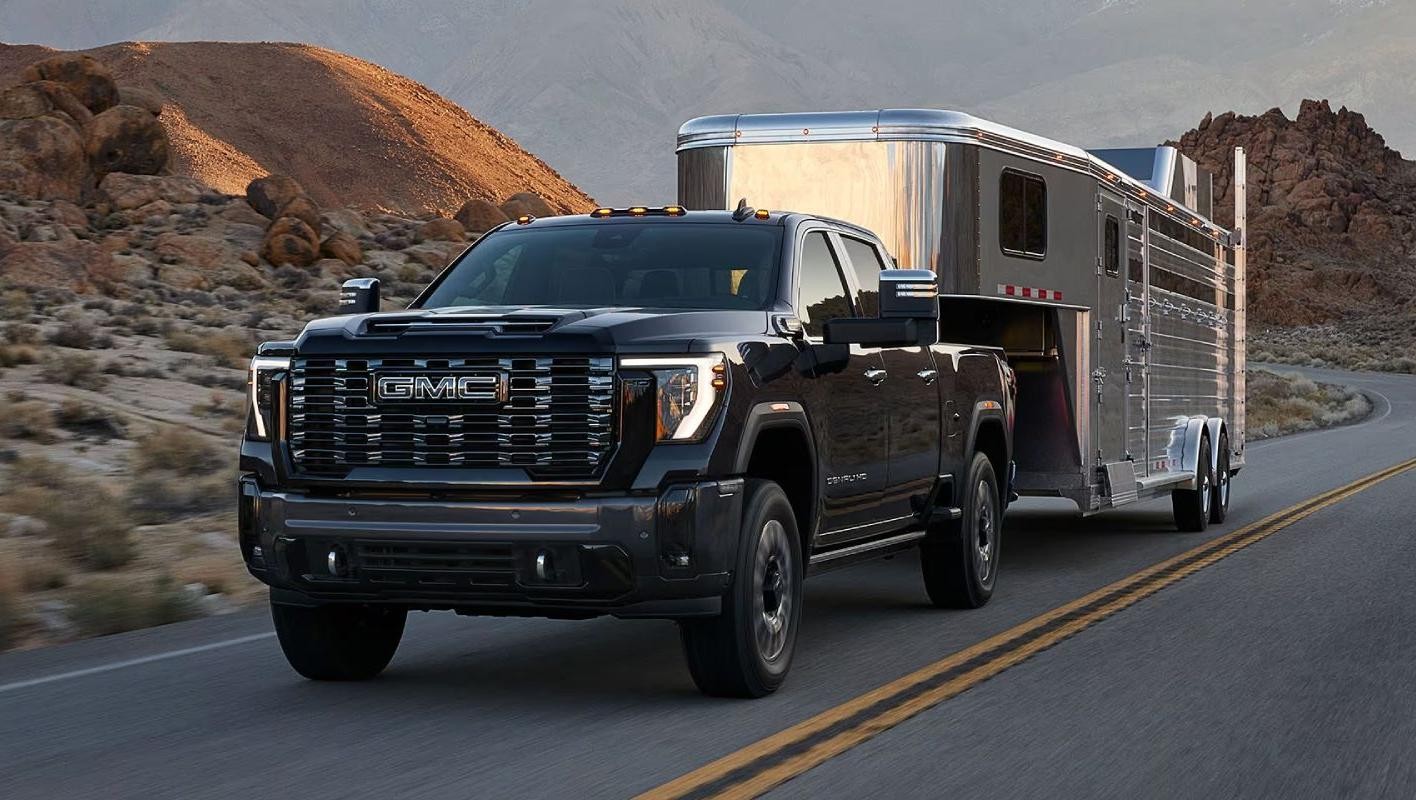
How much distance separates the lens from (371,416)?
7.86 m

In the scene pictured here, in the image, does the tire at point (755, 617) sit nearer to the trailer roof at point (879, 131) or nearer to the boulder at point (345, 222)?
the trailer roof at point (879, 131)

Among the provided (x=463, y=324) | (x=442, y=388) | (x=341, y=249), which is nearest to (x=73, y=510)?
(x=463, y=324)

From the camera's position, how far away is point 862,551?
961 centimetres

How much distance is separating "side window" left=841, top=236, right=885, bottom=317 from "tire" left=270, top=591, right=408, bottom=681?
3.15m

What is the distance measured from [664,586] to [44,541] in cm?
796

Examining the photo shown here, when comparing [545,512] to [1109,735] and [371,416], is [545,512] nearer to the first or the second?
[371,416]

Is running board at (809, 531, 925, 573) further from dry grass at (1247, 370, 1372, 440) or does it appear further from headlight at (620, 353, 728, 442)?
dry grass at (1247, 370, 1372, 440)

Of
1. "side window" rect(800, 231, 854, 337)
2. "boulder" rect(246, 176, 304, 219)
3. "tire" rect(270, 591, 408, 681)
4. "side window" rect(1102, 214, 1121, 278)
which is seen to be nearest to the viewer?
"tire" rect(270, 591, 408, 681)

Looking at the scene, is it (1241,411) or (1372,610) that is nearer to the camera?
(1372,610)

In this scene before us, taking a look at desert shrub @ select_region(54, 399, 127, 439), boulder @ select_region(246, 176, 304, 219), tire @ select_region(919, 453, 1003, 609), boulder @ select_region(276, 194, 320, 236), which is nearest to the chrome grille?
tire @ select_region(919, 453, 1003, 609)

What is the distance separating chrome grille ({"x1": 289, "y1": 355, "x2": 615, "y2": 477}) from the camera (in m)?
7.63

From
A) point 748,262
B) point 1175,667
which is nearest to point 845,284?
point 748,262

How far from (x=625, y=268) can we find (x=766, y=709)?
8.25 feet

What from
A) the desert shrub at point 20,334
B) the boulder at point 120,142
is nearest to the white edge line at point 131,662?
the desert shrub at point 20,334
